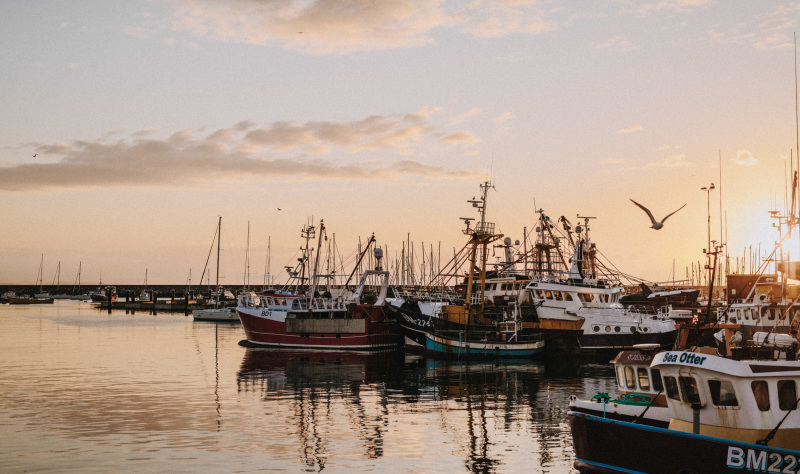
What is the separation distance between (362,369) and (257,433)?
80.0 feet

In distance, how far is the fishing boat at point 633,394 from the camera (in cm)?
2342

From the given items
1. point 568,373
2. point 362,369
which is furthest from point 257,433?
point 568,373

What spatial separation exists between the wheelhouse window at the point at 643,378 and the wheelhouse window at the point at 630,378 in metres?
0.26

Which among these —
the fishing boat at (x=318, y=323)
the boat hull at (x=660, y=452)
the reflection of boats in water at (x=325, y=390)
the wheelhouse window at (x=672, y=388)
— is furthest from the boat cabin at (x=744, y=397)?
the fishing boat at (x=318, y=323)

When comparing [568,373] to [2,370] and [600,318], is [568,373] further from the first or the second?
[2,370]

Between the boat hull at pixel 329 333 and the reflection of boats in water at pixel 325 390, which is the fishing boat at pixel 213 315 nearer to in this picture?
the boat hull at pixel 329 333

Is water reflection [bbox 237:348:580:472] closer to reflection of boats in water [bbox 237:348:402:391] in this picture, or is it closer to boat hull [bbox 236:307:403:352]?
reflection of boats in water [bbox 237:348:402:391]

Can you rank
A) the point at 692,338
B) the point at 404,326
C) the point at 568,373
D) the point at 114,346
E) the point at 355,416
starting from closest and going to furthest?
1. the point at 355,416
2. the point at 568,373
3. the point at 692,338
4. the point at 404,326
5. the point at 114,346

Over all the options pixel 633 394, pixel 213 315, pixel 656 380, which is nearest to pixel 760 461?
pixel 656 380

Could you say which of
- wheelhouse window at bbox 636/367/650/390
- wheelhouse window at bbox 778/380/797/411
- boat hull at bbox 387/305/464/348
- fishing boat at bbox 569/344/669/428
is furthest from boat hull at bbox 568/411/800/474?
boat hull at bbox 387/305/464/348

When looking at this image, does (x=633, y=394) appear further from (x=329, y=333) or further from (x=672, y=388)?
(x=329, y=333)

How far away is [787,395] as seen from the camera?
1919 cm

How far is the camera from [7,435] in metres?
29.1

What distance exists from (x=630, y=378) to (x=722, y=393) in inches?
231
